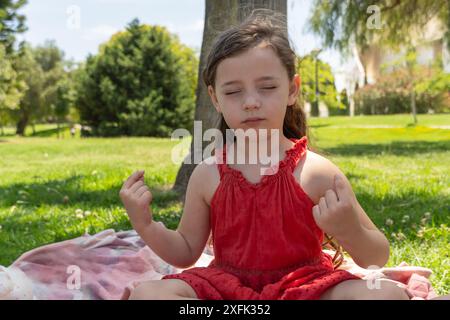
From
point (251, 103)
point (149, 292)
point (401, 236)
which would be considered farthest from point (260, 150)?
point (401, 236)

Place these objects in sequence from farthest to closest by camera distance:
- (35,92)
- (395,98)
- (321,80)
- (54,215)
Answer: (35,92)
(395,98)
(321,80)
(54,215)

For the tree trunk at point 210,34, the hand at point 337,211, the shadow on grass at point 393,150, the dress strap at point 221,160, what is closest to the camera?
the hand at point 337,211

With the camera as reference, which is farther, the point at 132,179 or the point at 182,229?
the point at 182,229

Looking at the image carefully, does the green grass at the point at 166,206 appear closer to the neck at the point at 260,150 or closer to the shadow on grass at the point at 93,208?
the shadow on grass at the point at 93,208

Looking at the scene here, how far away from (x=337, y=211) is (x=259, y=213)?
0.38 m

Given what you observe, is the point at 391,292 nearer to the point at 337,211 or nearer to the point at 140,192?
the point at 337,211

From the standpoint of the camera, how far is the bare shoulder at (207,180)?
84.3 inches

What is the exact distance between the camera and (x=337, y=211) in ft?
5.46

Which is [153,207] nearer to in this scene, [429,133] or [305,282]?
[305,282]

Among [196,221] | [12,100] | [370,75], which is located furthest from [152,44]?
[196,221]

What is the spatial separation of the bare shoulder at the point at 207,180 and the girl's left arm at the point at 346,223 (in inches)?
15.8

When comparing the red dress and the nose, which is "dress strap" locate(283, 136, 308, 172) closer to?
the red dress

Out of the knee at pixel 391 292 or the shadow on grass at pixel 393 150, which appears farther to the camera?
the shadow on grass at pixel 393 150

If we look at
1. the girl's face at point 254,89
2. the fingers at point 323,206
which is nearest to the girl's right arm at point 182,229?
the girl's face at point 254,89
